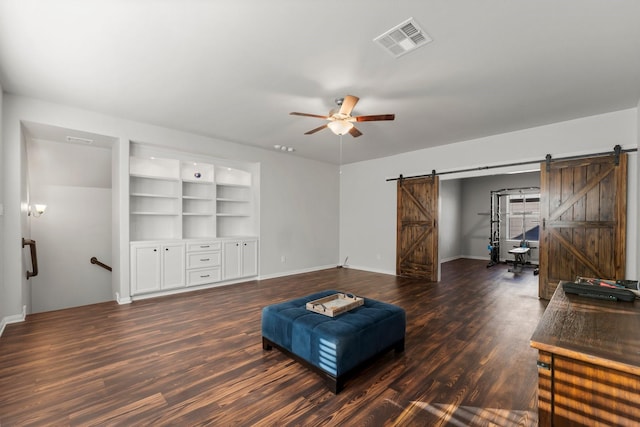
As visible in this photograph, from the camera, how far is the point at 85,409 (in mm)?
1892

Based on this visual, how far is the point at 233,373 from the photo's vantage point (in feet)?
7.70

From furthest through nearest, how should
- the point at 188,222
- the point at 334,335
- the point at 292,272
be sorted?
1. the point at 292,272
2. the point at 188,222
3. the point at 334,335

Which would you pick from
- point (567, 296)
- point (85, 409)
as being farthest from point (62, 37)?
point (567, 296)

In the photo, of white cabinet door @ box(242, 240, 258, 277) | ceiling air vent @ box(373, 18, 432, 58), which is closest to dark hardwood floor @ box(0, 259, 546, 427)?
white cabinet door @ box(242, 240, 258, 277)

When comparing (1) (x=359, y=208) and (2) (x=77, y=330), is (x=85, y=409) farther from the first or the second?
(1) (x=359, y=208)

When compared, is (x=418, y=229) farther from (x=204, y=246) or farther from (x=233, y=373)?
(x=233, y=373)

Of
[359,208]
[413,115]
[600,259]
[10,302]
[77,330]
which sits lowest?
[77,330]

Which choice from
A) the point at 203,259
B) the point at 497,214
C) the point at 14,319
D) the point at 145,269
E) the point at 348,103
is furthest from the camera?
the point at 497,214

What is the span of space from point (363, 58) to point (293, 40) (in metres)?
0.69

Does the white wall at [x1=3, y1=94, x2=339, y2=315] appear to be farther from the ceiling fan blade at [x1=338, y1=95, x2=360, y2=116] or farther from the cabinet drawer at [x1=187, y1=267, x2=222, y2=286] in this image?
the ceiling fan blade at [x1=338, y1=95, x2=360, y2=116]

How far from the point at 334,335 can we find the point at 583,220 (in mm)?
4442

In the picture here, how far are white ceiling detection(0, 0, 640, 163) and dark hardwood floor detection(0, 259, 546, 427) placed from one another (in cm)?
284

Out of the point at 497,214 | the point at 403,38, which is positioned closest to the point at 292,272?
the point at 403,38

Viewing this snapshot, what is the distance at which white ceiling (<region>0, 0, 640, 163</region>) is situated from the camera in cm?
207
